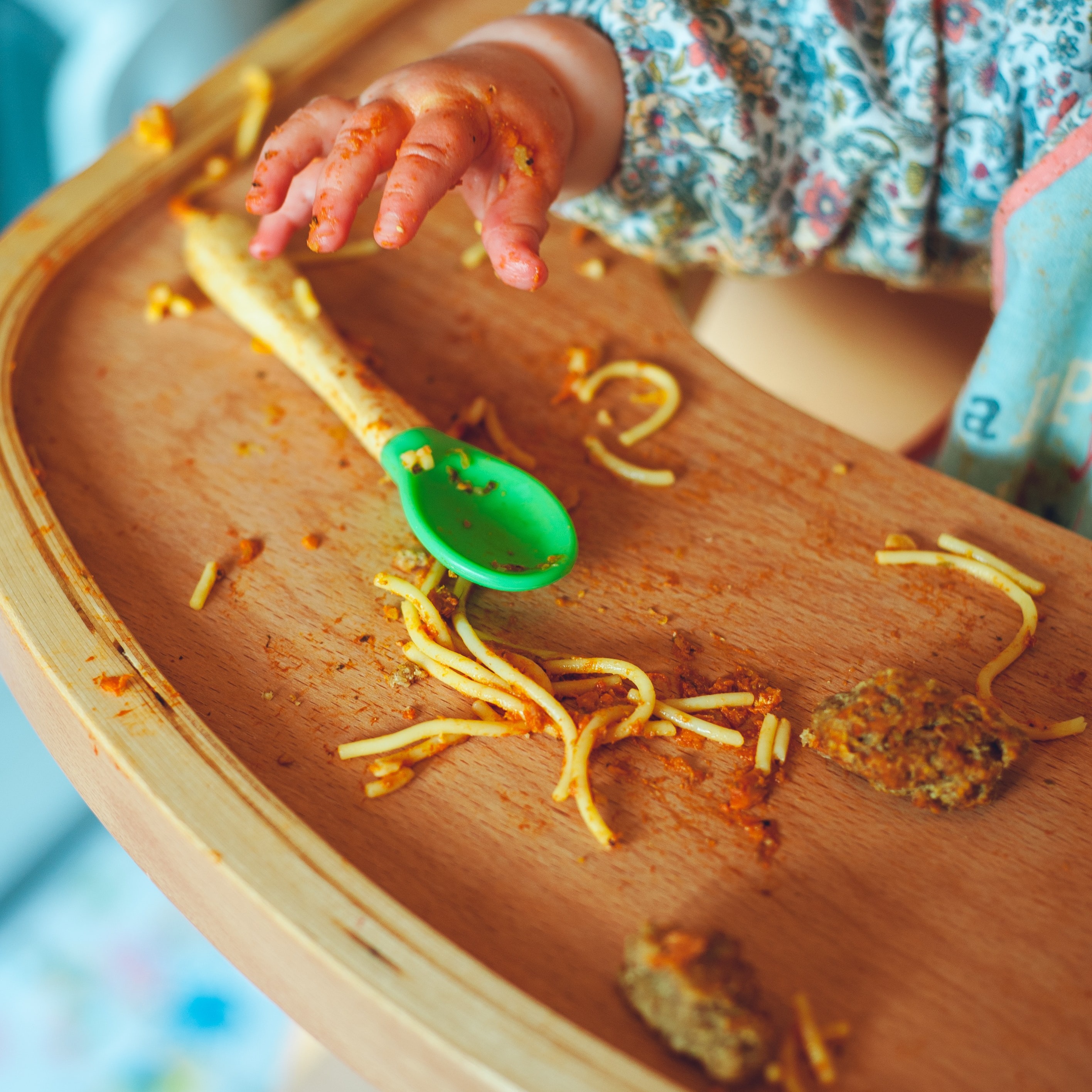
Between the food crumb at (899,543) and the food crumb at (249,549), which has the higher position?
the food crumb at (899,543)

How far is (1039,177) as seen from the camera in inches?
35.1

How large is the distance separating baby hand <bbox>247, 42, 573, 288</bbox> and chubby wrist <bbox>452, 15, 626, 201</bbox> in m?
0.01

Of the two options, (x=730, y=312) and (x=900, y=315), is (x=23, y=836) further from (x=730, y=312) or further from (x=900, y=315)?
(x=900, y=315)

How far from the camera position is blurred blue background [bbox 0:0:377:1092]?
1.61 metres

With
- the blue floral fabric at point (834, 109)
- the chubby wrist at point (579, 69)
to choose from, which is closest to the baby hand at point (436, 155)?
the chubby wrist at point (579, 69)

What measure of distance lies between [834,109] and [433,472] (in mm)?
554

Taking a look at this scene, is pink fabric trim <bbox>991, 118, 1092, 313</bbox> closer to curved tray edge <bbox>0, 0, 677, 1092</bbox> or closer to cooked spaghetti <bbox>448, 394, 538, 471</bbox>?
cooked spaghetti <bbox>448, 394, 538, 471</bbox>

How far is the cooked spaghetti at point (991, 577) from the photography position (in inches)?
30.4

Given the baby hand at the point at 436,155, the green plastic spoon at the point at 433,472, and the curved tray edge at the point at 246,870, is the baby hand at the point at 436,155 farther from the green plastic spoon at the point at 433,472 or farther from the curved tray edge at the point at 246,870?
the curved tray edge at the point at 246,870

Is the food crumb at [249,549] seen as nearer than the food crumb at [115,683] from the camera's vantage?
No

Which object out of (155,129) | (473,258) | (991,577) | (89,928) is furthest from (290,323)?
(89,928)

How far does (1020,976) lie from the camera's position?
616 millimetres

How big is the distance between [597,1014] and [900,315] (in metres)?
1.09

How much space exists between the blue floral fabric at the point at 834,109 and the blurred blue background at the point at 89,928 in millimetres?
1214
